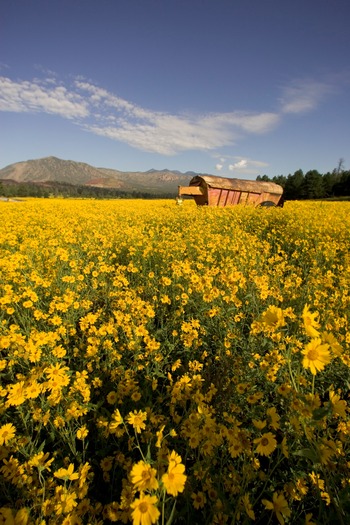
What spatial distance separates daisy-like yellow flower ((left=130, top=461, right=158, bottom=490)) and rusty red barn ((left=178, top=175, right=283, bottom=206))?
14017 millimetres

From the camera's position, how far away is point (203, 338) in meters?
3.09

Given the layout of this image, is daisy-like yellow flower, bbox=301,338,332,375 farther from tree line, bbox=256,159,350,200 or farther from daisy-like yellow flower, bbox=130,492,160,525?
tree line, bbox=256,159,350,200

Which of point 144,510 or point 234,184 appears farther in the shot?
point 234,184

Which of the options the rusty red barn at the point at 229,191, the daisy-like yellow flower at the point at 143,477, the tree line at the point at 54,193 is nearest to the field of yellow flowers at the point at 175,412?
the daisy-like yellow flower at the point at 143,477

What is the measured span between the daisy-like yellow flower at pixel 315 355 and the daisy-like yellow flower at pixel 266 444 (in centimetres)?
38

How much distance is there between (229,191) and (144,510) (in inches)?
584

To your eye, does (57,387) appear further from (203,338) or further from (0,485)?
(203,338)

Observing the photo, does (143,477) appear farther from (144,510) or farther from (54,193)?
(54,193)

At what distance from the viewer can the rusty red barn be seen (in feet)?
47.0

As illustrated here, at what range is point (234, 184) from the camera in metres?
14.8

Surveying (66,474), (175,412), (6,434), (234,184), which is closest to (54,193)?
(234,184)

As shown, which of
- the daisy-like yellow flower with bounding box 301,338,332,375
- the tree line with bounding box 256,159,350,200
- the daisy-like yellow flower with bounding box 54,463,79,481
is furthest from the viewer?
the tree line with bounding box 256,159,350,200

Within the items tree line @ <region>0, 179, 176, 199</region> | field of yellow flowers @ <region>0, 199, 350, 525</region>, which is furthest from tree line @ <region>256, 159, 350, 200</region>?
field of yellow flowers @ <region>0, 199, 350, 525</region>

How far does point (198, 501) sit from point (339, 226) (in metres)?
8.27
